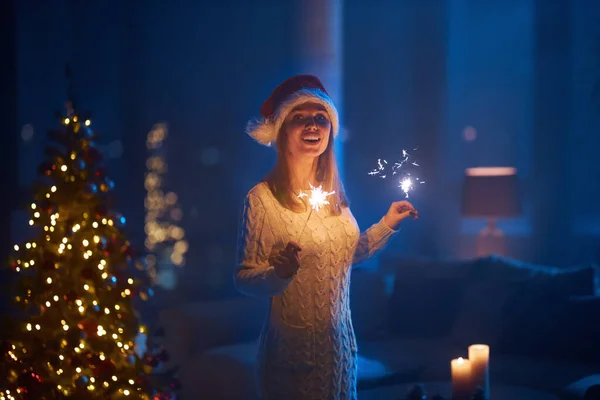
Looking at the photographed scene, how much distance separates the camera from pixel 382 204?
4555mm

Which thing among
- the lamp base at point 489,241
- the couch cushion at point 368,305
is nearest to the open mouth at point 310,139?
the couch cushion at point 368,305

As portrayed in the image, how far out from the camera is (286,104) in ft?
6.04

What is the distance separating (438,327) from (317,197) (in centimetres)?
202

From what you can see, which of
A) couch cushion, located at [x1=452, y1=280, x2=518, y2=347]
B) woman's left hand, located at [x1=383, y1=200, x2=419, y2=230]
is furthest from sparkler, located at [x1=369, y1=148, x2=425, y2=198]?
couch cushion, located at [x1=452, y1=280, x2=518, y2=347]

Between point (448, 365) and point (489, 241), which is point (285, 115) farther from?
point (489, 241)

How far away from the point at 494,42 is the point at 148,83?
286 centimetres

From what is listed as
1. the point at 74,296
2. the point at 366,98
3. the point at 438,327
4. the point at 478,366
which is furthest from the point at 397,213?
the point at 366,98

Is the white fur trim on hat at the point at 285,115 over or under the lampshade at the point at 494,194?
over

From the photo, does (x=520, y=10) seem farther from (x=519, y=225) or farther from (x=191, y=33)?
(x=191, y=33)

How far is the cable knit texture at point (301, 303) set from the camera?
1717 mm

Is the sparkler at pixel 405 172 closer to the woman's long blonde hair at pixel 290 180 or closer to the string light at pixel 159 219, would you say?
the woman's long blonde hair at pixel 290 180

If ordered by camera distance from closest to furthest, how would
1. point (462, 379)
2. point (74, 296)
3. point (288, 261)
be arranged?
point (288, 261), point (462, 379), point (74, 296)

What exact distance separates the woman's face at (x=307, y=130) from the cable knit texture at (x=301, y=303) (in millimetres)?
145

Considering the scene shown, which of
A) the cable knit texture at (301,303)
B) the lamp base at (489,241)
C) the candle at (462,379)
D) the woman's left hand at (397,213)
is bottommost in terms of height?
the candle at (462,379)
